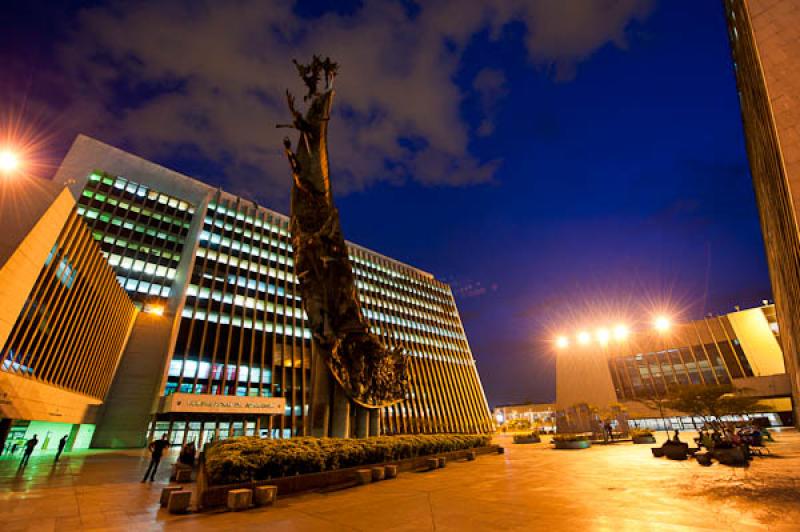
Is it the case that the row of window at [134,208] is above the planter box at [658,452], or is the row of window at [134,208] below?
above

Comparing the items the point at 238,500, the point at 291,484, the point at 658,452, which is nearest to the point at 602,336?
the point at 658,452

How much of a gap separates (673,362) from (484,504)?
58.6m

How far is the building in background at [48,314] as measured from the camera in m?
17.6

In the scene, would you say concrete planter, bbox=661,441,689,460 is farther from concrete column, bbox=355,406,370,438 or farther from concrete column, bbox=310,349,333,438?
concrete column, bbox=310,349,333,438

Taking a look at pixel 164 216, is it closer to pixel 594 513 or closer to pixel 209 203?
pixel 209 203

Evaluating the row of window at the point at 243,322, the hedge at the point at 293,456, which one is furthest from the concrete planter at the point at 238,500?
the row of window at the point at 243,322

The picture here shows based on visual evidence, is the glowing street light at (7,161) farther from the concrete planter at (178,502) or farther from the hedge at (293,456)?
the concrete planter at (178,502)

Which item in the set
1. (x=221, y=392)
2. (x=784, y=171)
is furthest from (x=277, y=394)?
(x=784, y=171)

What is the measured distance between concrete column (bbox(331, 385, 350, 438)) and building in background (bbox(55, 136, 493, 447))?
20251mm

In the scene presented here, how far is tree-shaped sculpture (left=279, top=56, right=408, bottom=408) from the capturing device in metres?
18.8

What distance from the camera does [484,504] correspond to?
348 inches

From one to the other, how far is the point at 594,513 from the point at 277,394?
160 feet

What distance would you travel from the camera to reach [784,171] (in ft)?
31.9

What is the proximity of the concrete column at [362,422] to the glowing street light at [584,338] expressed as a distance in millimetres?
47487
